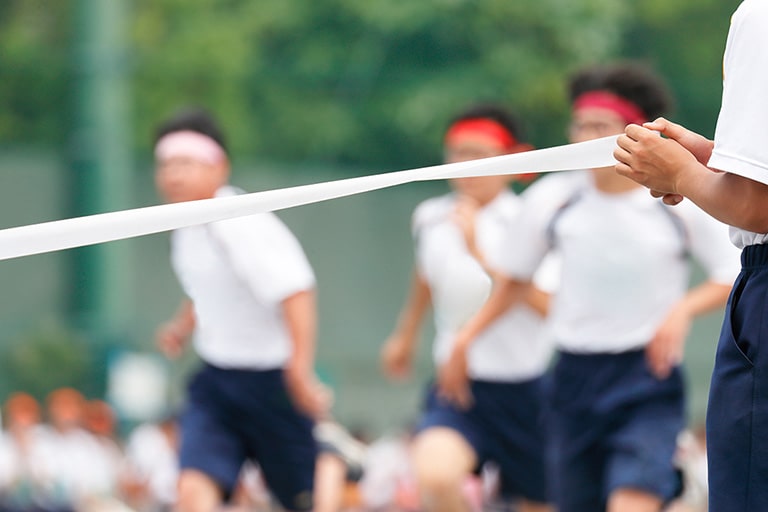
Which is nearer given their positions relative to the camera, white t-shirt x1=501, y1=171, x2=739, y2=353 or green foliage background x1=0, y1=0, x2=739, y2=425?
white t-shirt x1=501, y1=171, x2=739, y2=353

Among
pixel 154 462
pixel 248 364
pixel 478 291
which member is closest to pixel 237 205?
pixel 248 364

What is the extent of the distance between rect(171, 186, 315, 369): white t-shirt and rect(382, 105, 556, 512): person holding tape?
840mm

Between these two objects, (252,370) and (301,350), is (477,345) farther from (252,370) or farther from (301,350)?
(252,370)

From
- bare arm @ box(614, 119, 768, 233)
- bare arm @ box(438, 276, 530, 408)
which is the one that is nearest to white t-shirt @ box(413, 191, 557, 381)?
bare arm @ box(438, 276, 530, 408)

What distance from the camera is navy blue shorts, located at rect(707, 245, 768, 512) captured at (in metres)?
3.53

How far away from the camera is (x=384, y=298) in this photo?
1792 centimetres

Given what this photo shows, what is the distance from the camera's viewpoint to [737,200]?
11.3ft

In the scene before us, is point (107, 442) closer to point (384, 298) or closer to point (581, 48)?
point (384, 298)

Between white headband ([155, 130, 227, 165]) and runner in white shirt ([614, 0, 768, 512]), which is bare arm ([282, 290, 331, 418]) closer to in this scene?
white headband ([155, 130, 227, 165])

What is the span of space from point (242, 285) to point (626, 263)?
5.53 feet

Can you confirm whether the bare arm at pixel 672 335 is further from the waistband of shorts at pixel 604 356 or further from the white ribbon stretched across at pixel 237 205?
the white ribbon stretched across at pixel 237 205

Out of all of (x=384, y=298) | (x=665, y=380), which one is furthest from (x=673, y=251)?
(x=384, y=298)

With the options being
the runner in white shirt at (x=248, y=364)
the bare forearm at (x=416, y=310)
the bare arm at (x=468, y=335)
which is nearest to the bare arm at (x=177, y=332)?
the runner in white shirt at (x=248, y=364)

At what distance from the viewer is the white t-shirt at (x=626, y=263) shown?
241 inches
